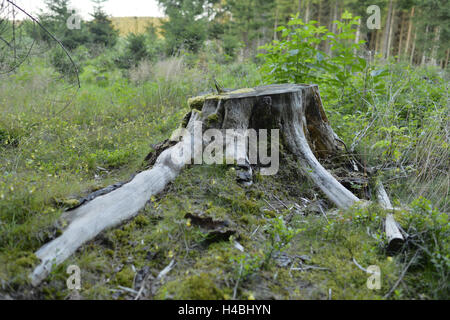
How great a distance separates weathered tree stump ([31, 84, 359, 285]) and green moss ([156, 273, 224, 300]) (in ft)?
2.63

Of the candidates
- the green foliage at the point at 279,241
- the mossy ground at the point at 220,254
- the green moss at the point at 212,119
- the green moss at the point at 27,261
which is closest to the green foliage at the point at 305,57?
the green moss at the point at 212,119

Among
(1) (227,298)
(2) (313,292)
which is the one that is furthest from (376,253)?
(1) (227,298)

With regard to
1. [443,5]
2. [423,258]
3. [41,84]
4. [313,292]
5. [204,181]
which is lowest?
[313,292]

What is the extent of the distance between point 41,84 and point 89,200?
5.32m

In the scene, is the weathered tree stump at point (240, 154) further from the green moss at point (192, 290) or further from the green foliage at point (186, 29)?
the green foliage at point (186, 29)

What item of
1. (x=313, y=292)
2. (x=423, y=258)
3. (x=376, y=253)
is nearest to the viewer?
(x=313, y=292)

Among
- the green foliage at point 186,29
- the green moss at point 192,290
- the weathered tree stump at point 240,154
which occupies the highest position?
the green foliage at point 186,29

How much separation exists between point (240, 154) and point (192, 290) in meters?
1.87

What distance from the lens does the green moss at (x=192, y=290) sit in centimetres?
194

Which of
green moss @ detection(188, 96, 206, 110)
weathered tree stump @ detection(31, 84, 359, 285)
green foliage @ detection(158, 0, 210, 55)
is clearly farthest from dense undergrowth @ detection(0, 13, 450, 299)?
green foliage @ detection(158, 0, 210, 55)

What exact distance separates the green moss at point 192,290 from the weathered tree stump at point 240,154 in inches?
31.5

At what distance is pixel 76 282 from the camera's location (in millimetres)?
1984

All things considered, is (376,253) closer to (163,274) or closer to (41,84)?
(163,274)

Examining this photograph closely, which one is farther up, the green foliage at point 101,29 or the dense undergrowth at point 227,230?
the green foliage at point 101,29
